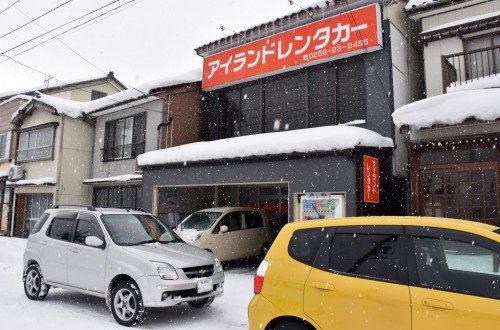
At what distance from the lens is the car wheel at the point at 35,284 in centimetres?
745

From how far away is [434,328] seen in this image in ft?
10.3

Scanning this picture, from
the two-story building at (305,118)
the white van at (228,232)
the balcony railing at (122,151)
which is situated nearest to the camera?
the two-story building at (305,118)

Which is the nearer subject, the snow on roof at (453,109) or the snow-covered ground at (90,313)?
the snow-covered ground at (90,313)

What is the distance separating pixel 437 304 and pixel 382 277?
1.56 feet

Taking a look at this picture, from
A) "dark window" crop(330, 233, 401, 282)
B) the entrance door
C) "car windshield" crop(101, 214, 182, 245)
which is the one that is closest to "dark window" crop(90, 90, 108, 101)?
"car windshield" crop(101, 214, 182, 245)

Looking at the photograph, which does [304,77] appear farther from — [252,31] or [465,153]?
[465,153]

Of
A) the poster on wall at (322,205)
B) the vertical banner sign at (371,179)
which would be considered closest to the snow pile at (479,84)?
the vertical banner sign at (371,179)

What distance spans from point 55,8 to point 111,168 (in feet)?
28.8

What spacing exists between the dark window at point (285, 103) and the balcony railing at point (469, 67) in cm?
431

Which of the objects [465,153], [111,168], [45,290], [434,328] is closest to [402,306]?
[434,328]

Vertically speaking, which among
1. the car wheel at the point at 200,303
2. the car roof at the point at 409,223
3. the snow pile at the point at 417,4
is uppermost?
→ the snow pile at the point at 417,4

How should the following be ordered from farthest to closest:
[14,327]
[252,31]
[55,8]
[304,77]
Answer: [252,31], [304,77], [55,8], [14,327]

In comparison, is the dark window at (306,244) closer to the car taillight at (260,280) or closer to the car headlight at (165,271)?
the car taillight at (260,280)

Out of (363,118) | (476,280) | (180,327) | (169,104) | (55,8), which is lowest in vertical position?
(180,327)
